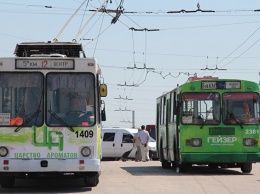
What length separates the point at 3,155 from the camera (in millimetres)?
17047

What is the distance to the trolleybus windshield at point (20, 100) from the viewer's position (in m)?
17.2

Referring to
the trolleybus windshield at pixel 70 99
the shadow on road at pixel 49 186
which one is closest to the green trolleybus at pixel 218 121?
the shadow on road at pixel 49 186

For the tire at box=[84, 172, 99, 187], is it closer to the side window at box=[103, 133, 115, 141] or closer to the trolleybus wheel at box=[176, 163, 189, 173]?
the trolleybus wheel at box=[176, 163, 189, 173]

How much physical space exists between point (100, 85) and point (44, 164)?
6.92 ft

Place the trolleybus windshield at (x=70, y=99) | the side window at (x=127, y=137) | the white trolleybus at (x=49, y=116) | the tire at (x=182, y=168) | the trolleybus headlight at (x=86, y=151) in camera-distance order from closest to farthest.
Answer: the white trolleybus at (x=49, y=116)
the trolleybus headlight at (x=86, y=151)
the trolleybus windshield at (x=70, y=99)
the tire at (x=182, y=168)
the side window at (x=127, y=137)

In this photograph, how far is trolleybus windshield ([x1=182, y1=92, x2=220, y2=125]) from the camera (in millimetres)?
23719

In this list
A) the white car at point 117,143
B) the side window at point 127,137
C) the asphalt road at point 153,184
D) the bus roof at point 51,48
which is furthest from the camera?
the side window at point 127,137

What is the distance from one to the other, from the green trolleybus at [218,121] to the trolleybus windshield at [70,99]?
6.72 metres

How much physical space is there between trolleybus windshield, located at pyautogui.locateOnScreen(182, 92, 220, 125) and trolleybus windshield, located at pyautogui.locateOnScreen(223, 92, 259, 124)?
0.26 metres

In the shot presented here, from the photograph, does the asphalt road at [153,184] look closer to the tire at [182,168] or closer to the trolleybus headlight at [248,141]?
the trolleybus headlight at [248,141]

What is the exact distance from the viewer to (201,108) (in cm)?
2370

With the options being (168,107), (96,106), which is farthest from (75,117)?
(168,107)

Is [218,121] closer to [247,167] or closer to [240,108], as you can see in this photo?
[240,108]

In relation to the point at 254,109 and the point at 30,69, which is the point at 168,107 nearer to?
the point at 254,109
